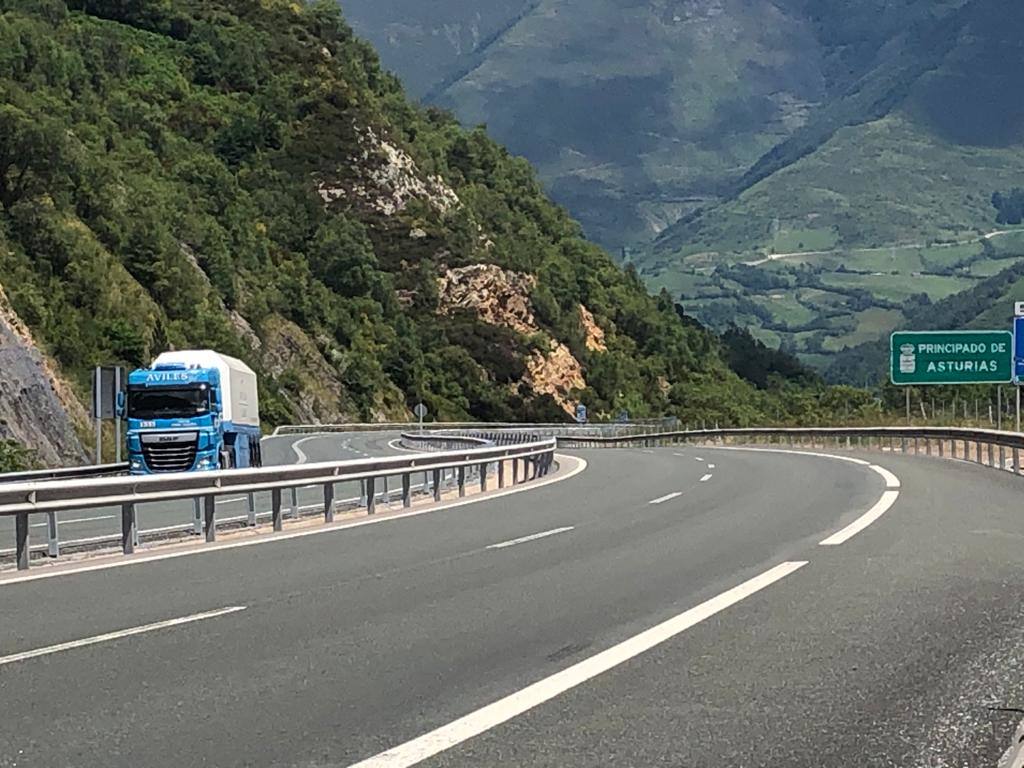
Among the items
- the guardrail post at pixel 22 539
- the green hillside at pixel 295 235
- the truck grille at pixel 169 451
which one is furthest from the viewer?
the green hillside at pixel 295 235

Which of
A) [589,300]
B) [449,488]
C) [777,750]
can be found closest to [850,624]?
[777,750]

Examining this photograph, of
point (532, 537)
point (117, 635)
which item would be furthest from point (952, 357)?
point (117, 635)

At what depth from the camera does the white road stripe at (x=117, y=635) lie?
30.9 feet

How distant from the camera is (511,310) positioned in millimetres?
117625

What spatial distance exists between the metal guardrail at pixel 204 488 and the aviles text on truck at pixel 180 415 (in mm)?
8686

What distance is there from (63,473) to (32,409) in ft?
36.5

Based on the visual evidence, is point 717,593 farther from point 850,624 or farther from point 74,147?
point 74,147

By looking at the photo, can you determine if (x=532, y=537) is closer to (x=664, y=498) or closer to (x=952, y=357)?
(x=664, y=498)

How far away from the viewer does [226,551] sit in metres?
Result: 16.5

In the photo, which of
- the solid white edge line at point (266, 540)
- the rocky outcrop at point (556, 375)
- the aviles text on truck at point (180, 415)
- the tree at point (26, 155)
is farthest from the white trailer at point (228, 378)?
the rocky outcrop at point (556, 375)

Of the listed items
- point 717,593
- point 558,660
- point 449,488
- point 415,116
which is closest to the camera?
point 558,660

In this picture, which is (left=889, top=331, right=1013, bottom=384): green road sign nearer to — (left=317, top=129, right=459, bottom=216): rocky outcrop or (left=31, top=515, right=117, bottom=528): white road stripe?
(left=31, top=515, right=117, bottom=528): white road stripe

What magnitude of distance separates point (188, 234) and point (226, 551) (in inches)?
2815

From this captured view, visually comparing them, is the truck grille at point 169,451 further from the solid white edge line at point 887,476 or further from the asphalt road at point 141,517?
the solid white edge line at point 887,476
